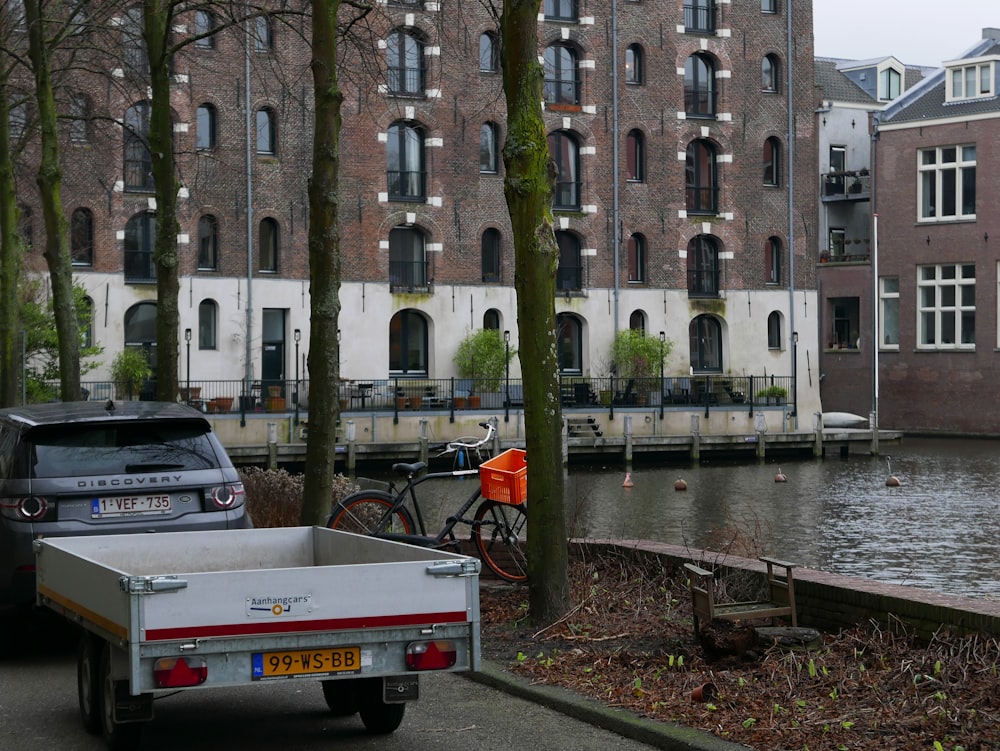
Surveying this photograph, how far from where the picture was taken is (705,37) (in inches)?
2216

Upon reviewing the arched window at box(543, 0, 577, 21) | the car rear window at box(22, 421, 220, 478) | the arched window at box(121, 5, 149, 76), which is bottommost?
the car rear window at box(22, 421, 220, 478)

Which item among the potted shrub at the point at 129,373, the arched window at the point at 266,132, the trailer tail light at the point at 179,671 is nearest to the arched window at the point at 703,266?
the arched window at the point at 266,132

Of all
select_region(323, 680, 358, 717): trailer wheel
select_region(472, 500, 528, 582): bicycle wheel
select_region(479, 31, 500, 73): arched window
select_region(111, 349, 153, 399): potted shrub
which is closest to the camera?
select_region(323, 680, 358, 717): trailer wheel

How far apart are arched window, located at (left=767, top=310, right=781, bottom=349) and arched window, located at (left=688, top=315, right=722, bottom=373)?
227cm

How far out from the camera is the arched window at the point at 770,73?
189ft

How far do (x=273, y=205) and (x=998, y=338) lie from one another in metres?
27.6

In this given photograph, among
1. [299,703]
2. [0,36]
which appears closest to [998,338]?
[0,36]

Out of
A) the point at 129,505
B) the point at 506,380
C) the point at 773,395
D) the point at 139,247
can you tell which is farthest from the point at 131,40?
the point at 773,395

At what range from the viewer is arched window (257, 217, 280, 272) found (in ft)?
163

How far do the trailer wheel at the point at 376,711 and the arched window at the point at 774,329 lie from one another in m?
51.6

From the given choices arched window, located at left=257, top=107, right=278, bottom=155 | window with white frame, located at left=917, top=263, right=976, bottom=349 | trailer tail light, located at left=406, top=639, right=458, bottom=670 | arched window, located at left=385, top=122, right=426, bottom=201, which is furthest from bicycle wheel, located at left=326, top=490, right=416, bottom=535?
window with white frame, located at left=917, top=263, right=976, bottom=349

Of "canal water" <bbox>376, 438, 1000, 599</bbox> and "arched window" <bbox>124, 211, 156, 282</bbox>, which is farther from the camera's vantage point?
"arched window" <bbox>124, 211, 156, 282</bbox>

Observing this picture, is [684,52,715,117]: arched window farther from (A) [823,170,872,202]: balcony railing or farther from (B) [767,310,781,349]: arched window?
(A) [823,170,872,202]: balcony railing

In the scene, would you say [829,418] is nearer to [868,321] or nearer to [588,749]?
[868,321]
